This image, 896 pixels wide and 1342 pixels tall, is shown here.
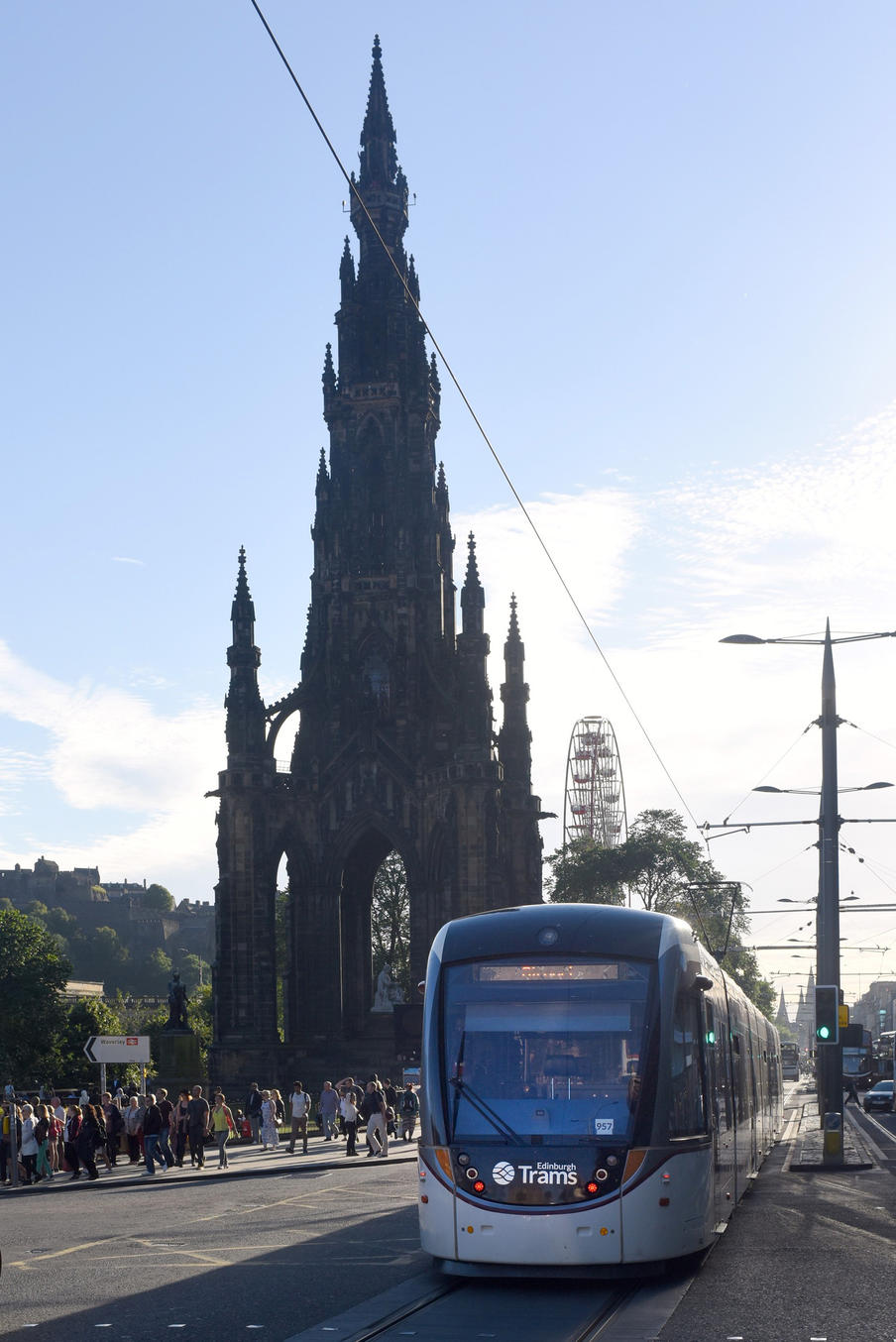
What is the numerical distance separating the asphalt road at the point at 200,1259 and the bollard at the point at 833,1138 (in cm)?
706

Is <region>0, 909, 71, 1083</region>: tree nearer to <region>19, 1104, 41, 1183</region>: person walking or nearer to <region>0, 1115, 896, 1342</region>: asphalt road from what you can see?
<region>19, 1104, 41, 1183</region>: person walking

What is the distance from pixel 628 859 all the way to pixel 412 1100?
38.9 meters

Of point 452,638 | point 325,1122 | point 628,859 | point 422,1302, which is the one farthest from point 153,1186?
point 628,859

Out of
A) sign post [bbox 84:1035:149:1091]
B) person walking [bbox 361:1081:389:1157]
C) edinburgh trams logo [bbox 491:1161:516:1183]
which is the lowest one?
person walking [bbox 361:1081:389:1157]

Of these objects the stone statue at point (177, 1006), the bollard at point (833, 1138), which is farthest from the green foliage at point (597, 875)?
the bollard at point (833, 1138)

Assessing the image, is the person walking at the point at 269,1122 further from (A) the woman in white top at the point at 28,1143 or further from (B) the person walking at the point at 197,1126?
(A) the woman in white top at the point at 28,1143

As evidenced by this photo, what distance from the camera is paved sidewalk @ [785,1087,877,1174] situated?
28.5 meters

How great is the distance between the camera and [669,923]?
1527 cm

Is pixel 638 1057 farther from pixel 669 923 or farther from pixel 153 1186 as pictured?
pixel 153 1186

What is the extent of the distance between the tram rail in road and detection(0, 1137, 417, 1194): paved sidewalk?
1675cm

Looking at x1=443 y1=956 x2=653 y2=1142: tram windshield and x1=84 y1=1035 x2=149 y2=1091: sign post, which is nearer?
x1=443 y1=956 x2=653 y2=1142: tram windshield

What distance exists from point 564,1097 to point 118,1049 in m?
22.9

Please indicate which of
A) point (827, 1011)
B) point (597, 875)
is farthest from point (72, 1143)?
point (597, 875)

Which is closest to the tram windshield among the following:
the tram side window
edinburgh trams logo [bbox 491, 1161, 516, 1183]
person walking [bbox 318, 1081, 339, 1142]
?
edinburgh trams logo [bbox 491, 1161, 516, 1183]
